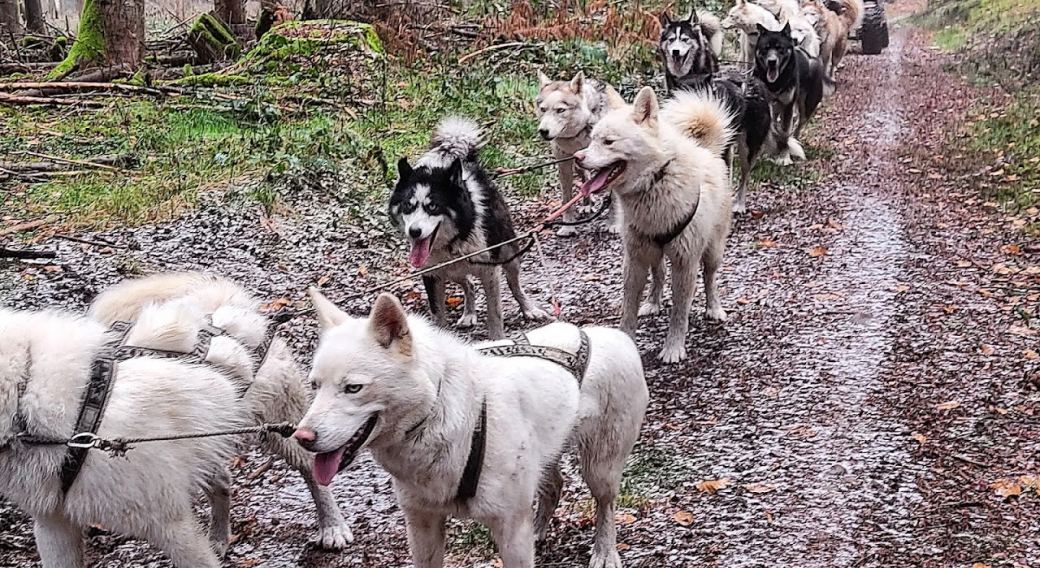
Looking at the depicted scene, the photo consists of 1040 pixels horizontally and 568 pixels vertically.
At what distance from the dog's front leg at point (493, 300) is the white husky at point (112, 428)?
2.81 metres

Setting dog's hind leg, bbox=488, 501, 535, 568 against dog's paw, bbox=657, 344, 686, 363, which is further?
dog's paw, bbox=657, 344, 686, 363

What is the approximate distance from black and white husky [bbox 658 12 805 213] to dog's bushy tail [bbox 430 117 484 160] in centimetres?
233

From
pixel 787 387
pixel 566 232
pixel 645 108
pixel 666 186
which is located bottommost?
pixel 566 232

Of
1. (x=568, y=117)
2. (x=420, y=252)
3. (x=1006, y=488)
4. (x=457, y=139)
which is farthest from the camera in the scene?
(x=568, y=117)

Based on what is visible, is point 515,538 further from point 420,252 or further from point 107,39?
point 107,39

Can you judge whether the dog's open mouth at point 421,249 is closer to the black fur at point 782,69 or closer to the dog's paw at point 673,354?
the dog's paw at point 673,354

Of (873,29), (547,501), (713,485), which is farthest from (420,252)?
(873,29)

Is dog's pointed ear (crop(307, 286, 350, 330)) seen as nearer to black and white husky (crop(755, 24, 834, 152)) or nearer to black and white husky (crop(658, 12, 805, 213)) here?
black and white husky (crop(658, 12, 805, 213))

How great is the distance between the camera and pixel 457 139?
6152 millimetres

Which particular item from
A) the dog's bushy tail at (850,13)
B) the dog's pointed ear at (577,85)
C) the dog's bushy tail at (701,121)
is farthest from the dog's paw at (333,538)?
the dog's bushy tail at (850,13)

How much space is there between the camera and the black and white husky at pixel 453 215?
5.87 m

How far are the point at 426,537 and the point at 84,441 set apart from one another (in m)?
1.21

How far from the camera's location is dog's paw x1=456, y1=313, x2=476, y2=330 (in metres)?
6.75

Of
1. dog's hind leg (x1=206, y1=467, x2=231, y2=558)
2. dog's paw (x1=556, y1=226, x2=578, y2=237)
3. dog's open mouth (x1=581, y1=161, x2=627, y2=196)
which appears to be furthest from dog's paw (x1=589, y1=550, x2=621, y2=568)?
dog's paw (x1=556, y1=226, x2=578, y2=237)
